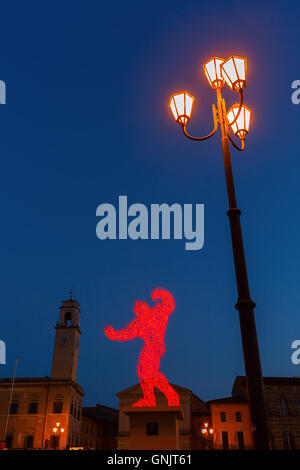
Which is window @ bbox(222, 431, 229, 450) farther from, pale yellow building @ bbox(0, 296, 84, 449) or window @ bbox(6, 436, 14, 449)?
window @ bbox(6, 436, 14, 449)

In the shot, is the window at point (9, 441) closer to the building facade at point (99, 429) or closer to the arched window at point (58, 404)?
the arched window at point (58, 404)

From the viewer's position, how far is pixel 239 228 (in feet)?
18.4

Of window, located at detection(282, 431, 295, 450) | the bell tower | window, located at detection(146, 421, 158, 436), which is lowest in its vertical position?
window, located at detection(146, 421, 158, 436)

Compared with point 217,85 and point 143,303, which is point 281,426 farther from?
point 217,85

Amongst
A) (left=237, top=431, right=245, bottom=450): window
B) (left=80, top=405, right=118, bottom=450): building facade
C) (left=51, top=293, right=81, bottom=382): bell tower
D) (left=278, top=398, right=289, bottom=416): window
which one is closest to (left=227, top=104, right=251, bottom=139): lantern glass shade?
(left=278, top=398, right=289, bottom=416): window

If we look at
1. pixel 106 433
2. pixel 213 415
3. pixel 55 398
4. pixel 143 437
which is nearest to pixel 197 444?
pixel 213 415

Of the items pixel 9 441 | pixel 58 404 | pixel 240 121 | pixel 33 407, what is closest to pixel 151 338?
pixel 240 121

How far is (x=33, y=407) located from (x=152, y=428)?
39.1 meters

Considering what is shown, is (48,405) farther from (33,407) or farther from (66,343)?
(66,343)

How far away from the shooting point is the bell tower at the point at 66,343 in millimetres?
51406

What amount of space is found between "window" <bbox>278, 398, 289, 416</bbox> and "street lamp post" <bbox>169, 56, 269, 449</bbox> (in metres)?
45.4

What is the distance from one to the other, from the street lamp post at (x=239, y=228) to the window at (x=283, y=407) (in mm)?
45370

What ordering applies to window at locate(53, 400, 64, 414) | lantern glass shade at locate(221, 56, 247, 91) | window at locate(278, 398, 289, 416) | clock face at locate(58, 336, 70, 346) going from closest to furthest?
lantern glass shade at locate(221, 56, 247, 91), window at locate(278, 398, 289, 416), window at locate(53, 400, 64, 414), clock face at locate(58, 336, 70, 346)

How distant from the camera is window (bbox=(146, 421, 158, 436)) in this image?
16516 millimetres
